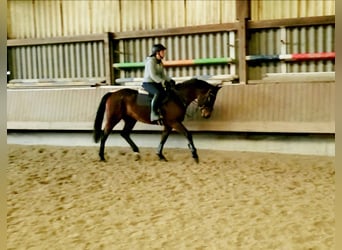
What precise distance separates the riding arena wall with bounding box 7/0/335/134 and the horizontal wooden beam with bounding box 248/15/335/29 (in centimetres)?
1

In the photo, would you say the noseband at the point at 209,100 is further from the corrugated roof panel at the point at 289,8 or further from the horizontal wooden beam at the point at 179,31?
the corrugated roof panel at the point at 289,8

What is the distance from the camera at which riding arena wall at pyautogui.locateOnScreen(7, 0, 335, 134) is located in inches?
227

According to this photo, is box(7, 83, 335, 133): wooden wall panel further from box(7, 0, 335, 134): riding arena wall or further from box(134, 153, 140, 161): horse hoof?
box(134, 153, 140, 161): horse hoof

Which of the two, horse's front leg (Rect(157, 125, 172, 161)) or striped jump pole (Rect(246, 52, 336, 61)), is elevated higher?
striped jump pole (Rect(246, 52, 336, 61))


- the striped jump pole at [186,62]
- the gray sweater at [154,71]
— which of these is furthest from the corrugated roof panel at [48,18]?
the gray sweater at [154,71]

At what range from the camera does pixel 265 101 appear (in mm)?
5820

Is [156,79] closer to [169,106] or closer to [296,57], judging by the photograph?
[169,106]

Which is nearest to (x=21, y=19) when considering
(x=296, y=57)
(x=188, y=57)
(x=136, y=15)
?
(x=136, y=15)

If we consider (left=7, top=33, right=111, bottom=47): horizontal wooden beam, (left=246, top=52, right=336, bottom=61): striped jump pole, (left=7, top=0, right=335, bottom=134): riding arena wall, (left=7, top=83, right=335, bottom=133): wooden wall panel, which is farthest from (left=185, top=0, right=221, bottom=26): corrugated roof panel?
(left=7, top=33, right=111, bottom=47): horizontal wooden beam

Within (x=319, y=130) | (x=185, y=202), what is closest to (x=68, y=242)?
(x=185, y=202)

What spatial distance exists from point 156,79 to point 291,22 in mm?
2351

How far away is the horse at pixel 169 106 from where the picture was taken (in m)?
5.11

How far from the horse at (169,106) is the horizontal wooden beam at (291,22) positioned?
1533 millimetres

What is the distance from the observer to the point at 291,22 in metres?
5.86
